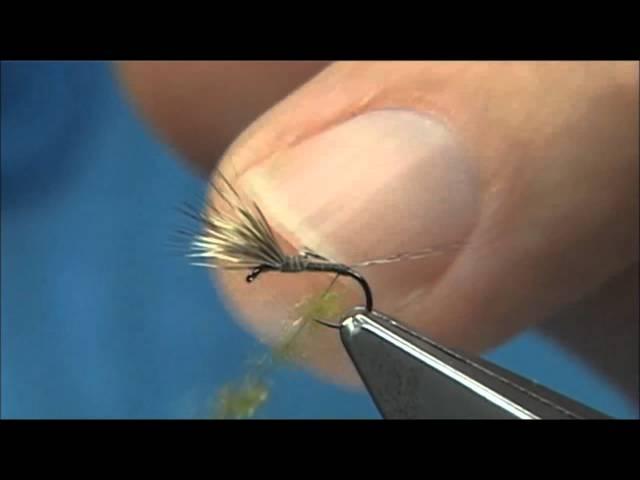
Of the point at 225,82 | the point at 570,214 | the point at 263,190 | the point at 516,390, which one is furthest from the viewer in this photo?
the point at 225,82

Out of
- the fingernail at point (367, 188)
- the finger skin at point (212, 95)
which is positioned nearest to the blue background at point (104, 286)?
the finger skin at point (212, 95)

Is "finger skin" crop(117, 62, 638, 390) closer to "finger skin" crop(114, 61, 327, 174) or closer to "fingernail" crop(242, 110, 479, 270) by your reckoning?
"fingernail" crop(242, 110, 479, 270)

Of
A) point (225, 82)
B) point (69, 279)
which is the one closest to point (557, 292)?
point (225, 82)

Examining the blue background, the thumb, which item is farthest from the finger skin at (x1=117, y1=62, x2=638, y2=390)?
the blue background

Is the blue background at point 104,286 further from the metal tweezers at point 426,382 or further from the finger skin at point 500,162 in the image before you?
the metal tweezers at point 426,382

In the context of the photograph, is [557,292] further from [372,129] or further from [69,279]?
[69,279]

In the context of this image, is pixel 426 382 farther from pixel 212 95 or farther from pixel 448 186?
pixel 212 95

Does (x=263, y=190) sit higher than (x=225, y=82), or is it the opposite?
(x=225, y=82)
